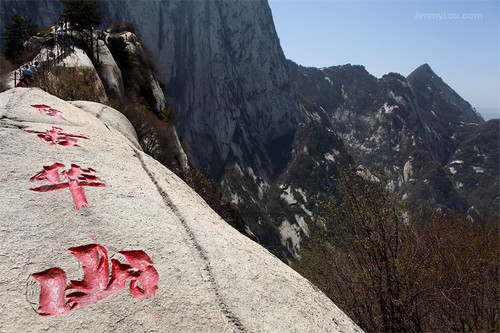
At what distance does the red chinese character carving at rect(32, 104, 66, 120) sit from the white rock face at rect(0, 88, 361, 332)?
129 cm

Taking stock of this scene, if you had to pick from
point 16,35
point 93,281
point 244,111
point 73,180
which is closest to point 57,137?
point 73,180

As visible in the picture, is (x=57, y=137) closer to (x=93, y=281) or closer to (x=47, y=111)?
(x=47, y=111)

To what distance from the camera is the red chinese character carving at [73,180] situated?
4711mm

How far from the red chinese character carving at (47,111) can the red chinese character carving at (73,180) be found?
98.3 inches

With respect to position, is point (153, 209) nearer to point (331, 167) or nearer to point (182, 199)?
point (182, 199)

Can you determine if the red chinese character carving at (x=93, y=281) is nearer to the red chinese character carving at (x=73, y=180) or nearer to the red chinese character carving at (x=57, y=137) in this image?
the red chinese character carving at (x=73, y=180)

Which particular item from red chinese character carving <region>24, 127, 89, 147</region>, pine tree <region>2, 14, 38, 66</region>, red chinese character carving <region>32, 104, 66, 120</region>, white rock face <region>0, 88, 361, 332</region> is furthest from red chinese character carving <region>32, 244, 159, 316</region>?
pine tree <region>2, 14, 38, 66</region>

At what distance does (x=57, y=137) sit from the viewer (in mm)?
6328

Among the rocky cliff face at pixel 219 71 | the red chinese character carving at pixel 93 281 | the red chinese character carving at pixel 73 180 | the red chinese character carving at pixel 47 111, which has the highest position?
the rocky cliff face at pixel 219 71

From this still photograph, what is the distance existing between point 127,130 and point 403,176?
632 feet

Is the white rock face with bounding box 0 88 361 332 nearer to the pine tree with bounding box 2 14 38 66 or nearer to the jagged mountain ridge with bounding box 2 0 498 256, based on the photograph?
the pine tree with bounding box 2 14 38 66

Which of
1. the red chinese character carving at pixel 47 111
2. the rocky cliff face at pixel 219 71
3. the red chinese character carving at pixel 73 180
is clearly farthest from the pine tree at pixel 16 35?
the rocky cliff face at pixel 219 71

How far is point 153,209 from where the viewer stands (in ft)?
16.4

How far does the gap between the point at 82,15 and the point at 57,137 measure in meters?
28.2
